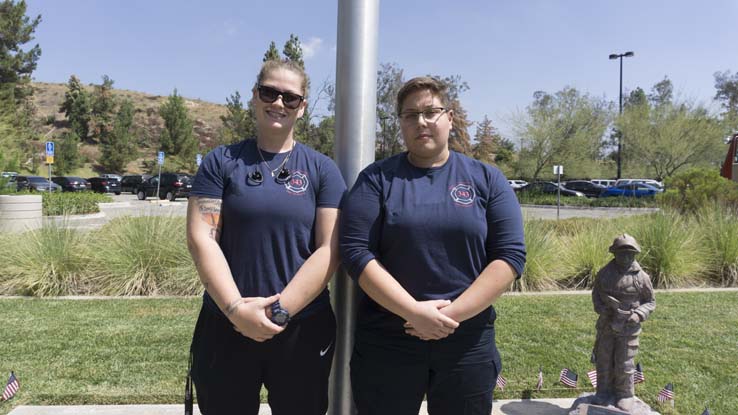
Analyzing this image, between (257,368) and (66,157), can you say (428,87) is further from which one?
(66,157)

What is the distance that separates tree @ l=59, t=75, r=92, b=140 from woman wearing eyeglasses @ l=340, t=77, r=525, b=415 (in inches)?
2663

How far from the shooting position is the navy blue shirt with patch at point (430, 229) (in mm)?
1972

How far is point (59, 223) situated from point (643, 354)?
827cm

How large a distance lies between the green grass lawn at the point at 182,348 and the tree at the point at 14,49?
1830 inches

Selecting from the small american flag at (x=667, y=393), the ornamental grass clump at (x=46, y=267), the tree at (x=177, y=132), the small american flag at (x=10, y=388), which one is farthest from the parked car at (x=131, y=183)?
the small american flag at (x=667, y=393)

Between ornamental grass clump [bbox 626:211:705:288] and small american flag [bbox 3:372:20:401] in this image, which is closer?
small american flag [bbox 3:372:20:401]

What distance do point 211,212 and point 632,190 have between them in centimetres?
3452

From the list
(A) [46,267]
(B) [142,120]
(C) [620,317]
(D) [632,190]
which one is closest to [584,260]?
(C) [620,317]

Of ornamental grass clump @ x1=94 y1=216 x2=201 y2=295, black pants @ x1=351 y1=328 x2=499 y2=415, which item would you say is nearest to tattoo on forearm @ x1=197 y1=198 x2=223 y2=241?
black pants @ x1=351 y1=328 x2=499 y2=415

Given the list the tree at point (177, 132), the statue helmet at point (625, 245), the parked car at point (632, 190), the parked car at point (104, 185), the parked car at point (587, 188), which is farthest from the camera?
the tree at point (177, 132)

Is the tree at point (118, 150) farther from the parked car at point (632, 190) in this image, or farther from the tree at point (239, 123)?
the parked car at point (632, 190)

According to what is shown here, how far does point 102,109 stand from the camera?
61.8 metres

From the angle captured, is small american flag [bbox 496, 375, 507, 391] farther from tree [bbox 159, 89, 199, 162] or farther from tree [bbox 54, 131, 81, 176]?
tree [bbox 159, 89, 199, 162]

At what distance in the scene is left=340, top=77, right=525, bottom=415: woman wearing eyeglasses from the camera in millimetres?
1966
